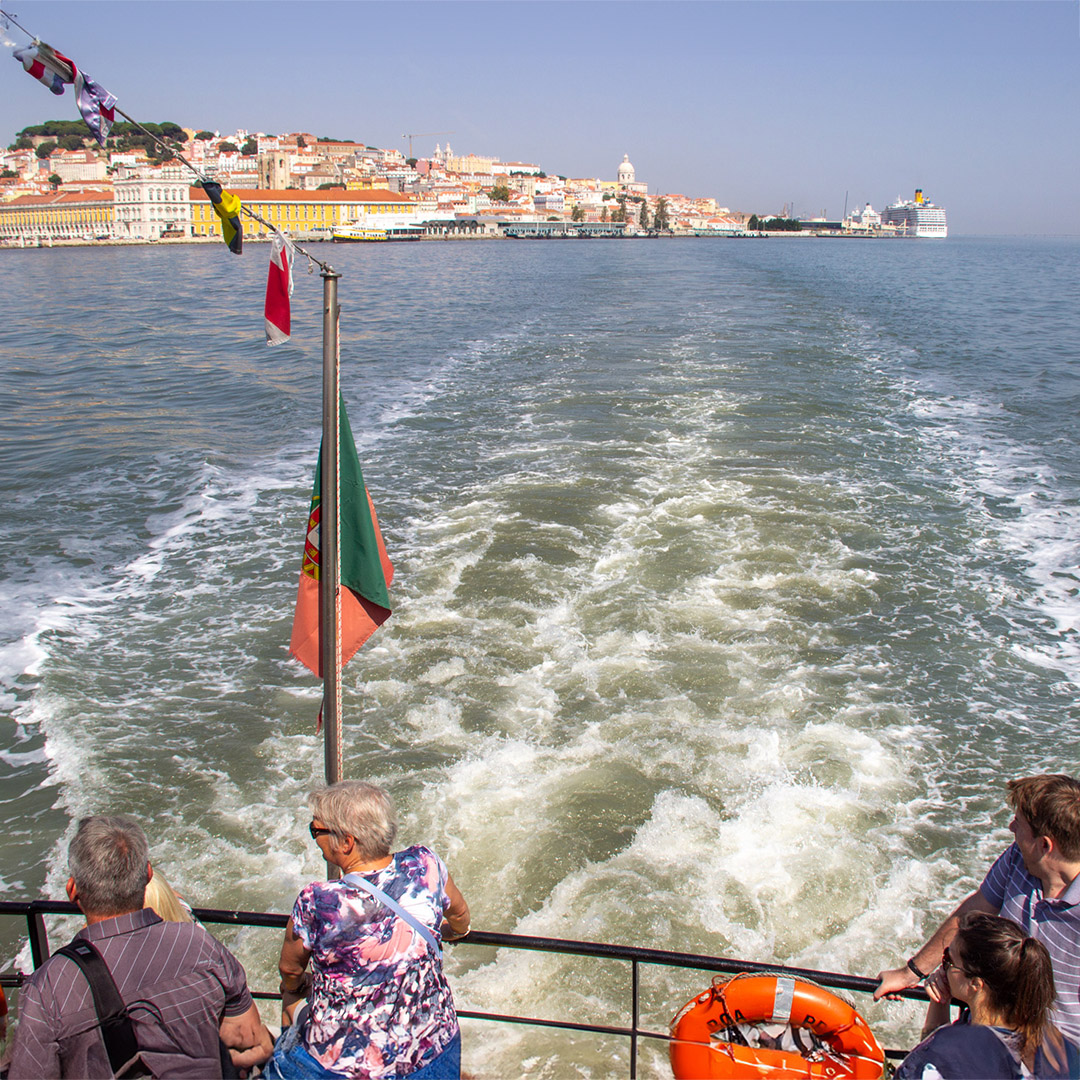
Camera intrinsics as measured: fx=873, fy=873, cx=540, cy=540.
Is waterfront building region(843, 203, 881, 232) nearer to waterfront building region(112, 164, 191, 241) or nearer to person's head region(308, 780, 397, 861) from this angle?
waterfront building region(112, 164, 191, 241)

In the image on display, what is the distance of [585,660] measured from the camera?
6512 millimetres

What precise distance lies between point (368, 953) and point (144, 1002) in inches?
17.2

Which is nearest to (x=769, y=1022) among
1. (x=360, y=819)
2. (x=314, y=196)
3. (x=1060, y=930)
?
(x=1060, y=930)

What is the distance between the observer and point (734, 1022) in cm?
237

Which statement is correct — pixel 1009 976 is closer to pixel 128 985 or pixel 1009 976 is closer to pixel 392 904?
pixel 392 904

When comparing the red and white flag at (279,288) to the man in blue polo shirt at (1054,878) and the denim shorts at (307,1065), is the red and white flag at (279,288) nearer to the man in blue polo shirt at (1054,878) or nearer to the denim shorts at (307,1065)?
the denim shorts at (307,1065)

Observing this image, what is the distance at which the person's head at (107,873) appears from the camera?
5.88 ft

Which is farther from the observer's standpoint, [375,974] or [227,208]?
[227,208]

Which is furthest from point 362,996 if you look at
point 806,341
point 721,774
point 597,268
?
point 597,268

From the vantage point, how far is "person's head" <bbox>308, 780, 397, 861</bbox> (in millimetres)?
1881

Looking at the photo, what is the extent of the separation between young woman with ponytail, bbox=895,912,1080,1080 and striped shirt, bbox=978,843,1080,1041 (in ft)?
0.94

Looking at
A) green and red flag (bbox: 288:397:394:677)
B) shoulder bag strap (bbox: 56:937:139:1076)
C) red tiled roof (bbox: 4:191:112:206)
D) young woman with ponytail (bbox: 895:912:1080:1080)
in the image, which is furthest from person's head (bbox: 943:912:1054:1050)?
red tiled roof (bbox: 4:191:112:206)

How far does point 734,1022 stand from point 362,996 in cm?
109

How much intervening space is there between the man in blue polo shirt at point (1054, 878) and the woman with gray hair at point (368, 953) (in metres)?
1.22
